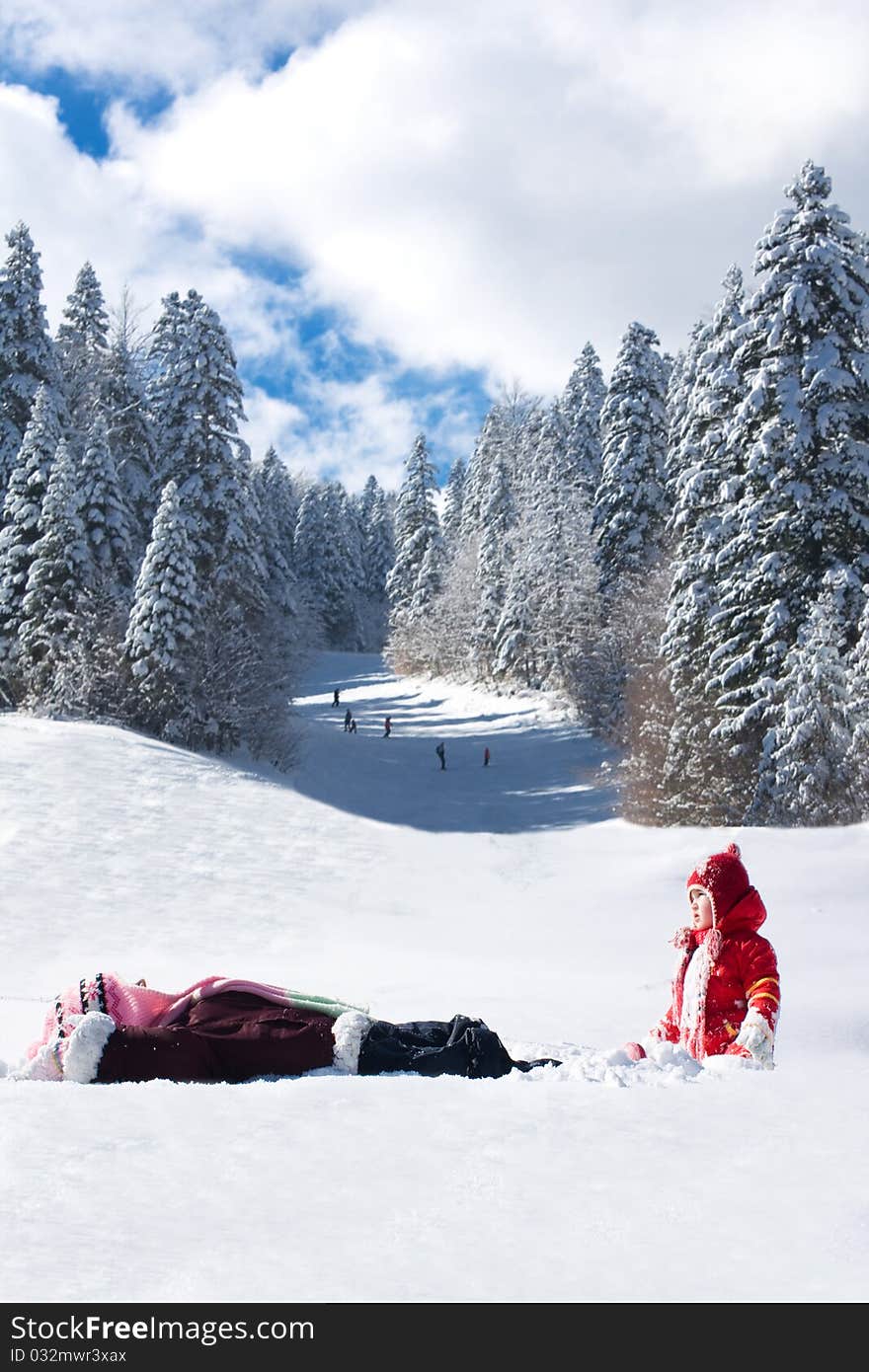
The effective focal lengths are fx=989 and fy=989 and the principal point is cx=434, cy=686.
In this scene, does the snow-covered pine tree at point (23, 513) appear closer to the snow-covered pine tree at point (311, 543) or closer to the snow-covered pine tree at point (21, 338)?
the snow-covered pine tree at point (21, 338)

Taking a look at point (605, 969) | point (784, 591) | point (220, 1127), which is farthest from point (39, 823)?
point (220, 1127)

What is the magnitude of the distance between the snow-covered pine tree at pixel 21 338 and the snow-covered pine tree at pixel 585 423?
77.7 ft

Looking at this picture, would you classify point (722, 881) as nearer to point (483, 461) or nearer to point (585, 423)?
point (585, 423)

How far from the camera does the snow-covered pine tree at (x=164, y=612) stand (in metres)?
25.0

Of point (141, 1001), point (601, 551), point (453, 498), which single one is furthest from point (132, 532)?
point (453, 498)

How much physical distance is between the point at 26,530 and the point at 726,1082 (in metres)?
27.2

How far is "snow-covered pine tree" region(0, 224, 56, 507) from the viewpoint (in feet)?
103

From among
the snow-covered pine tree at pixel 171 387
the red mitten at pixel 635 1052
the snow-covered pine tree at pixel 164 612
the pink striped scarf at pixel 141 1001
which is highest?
the snow-covered pine tree at pixel 171 387

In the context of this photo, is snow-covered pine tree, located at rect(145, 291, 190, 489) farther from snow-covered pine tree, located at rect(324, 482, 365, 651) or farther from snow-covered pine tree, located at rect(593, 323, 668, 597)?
snow-covered pine tree, located at rect(324, 482, 365, 651)

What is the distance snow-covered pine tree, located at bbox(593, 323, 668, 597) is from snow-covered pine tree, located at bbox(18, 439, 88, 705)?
17.8 m

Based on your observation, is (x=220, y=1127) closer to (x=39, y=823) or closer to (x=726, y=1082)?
(x=726, y=1082)

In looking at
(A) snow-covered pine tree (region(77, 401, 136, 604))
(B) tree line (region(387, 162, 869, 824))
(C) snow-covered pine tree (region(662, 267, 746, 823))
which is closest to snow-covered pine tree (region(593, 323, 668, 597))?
(B) tree line (region(387, 162, 869, 824))

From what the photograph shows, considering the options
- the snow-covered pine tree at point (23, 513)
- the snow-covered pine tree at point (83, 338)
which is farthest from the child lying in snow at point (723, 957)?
the snow-covered pine tree at point (83, 338)

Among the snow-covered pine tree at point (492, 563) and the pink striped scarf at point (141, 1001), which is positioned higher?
the snow-covered pine tree at point (492, 563)
